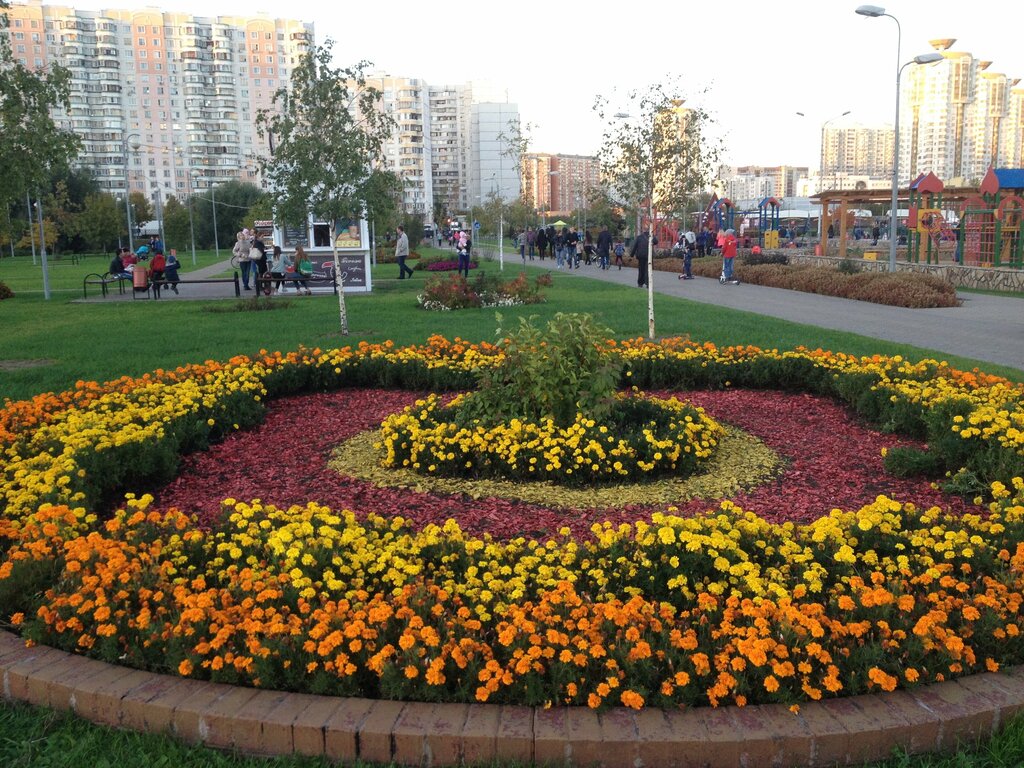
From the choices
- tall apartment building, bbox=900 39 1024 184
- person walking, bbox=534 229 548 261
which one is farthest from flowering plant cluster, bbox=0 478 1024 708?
tall apartment building, bbox=900 39 1024 184

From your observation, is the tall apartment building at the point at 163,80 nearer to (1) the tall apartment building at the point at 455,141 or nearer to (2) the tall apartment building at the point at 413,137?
(2) the tall apartment building at the point at 413,137

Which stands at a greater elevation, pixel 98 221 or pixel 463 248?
pixel 98 221

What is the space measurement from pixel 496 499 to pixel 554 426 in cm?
80

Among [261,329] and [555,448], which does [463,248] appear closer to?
[261,329]

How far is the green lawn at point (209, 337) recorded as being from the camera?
288cm

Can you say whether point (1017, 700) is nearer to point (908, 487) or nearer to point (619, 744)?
point (619, 744)

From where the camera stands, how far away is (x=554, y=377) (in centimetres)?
608

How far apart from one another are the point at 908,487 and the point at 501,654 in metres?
3.45

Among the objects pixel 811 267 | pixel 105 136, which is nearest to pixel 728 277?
pixel 811 267

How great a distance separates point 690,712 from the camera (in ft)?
9.57

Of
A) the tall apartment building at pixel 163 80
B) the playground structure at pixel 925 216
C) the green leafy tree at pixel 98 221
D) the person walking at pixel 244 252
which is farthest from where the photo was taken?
the tall apartment building at pixel 163 80

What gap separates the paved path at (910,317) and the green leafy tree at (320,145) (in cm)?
790

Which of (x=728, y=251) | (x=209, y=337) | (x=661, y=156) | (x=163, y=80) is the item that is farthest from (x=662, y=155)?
(x=163, y=80)

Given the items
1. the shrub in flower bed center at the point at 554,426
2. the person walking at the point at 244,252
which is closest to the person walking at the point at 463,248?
the person walking at the point at 244,252
